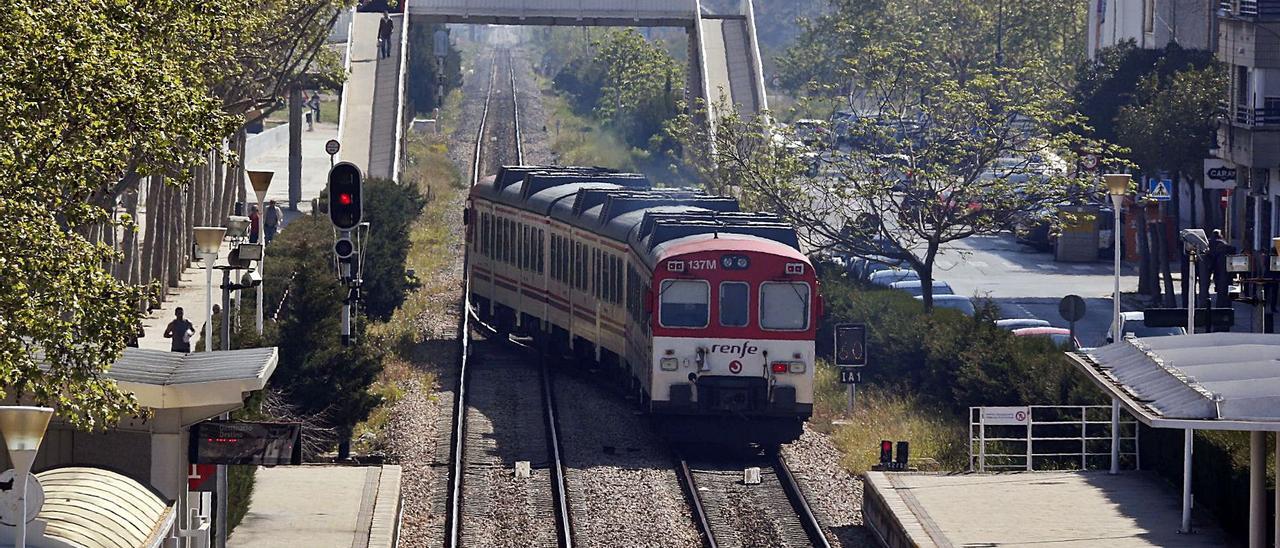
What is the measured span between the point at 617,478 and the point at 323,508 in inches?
160

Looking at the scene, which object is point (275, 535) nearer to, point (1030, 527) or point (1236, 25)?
point (1030, 527)

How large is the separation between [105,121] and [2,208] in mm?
1562

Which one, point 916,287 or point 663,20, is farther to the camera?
point 663,20

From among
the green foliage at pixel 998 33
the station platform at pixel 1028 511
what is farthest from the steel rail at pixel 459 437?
the green foliage at pixel 998 33

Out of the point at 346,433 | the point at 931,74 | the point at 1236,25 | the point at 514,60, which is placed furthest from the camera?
the point at 514,60

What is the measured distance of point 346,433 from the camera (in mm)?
24094

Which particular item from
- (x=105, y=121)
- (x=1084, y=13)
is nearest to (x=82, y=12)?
(x=105, y=121)

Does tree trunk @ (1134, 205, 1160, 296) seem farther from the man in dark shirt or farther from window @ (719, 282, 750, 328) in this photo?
the man in dark shirt

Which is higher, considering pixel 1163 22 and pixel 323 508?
pixel 1163 22

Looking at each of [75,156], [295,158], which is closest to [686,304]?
[75,156]

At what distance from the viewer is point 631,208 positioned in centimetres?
2834

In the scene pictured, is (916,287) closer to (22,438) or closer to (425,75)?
(22,438)

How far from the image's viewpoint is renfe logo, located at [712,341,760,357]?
2373 centimetres

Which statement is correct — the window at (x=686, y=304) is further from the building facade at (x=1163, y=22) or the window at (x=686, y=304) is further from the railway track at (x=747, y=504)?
the building facade at (x=1163, y=22)
